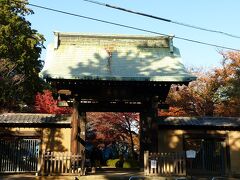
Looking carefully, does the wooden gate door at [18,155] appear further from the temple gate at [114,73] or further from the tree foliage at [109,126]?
the tree foliage at [109,126]

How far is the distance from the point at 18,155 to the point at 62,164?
204 inches

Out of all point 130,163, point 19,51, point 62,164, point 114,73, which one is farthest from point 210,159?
point 19,51

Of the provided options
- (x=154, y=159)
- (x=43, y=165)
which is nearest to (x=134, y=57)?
(x=154, y=159)

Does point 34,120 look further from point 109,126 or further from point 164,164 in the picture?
point 109,126

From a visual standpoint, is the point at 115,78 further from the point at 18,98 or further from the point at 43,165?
the point at 18,98

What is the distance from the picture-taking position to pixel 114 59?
16.0 meters

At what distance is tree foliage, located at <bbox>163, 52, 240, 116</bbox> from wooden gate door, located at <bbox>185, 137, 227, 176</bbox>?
12.4m

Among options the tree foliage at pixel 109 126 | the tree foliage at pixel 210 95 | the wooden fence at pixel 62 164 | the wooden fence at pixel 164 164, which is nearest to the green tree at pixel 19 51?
the tree foliage at pixel 109 126

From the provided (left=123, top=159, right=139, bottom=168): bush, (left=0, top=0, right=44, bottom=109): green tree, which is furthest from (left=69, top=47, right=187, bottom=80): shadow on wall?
(left=0, top=0, right=44, bottom=109): green tree

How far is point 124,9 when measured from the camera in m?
9.77

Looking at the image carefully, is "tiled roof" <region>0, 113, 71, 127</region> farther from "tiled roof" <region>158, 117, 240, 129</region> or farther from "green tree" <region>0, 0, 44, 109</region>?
"green tree" <region>0, 0, 44, 109</region>

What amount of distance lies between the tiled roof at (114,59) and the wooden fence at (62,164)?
3.35 m

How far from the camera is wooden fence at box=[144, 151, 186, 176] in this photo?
1409 centimetres

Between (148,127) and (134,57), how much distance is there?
3.52 meters
